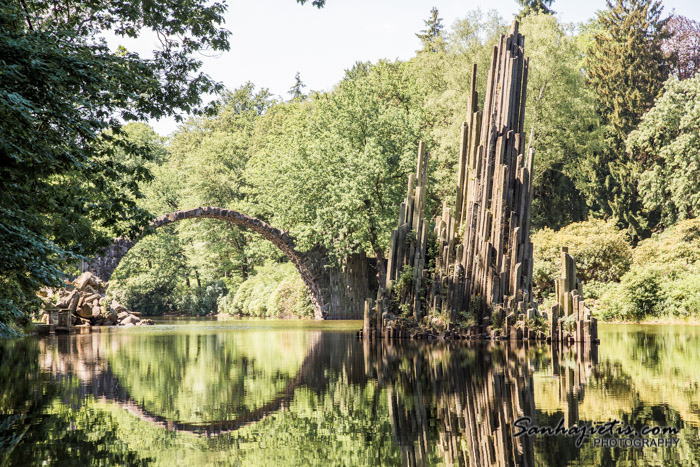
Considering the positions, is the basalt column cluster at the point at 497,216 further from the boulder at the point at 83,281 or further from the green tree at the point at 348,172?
the boulder at the point at 83,281

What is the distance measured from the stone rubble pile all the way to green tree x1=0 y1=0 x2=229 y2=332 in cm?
1890

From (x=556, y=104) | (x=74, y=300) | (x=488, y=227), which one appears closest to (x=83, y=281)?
(x=74, y=300)

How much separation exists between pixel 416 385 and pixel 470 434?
3.99m

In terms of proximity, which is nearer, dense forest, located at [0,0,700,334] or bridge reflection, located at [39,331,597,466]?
bridge reflection, located at [39,331,597,466]

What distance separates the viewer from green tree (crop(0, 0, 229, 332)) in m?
9.71

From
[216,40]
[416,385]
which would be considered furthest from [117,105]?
[416,385]

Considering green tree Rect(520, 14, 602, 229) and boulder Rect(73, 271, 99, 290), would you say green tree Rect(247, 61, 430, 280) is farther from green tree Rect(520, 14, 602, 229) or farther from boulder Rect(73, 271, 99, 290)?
boulder Rect(73, 271, 99, 290)

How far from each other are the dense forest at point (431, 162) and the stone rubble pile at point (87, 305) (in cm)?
365

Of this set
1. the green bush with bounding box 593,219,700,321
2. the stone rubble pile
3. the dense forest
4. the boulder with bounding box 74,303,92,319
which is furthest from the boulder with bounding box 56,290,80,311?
the green bush with bounding box 593,219,700,321

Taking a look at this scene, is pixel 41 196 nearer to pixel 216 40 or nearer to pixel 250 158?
pixel 216 40

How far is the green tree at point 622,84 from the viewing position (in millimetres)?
47062

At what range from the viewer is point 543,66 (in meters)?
42.6

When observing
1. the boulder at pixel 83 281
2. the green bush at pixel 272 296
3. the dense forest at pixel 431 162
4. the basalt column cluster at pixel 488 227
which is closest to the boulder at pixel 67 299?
the boulder at pixel 83 281

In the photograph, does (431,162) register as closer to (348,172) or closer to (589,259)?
(348,172)
